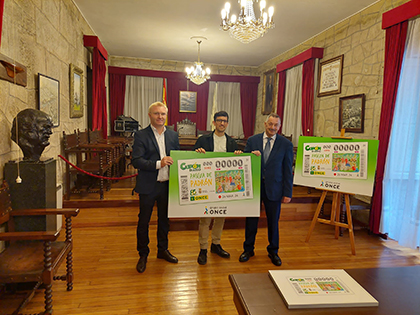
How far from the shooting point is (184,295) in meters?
2.45

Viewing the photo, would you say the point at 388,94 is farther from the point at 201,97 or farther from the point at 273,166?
the point at 201,97

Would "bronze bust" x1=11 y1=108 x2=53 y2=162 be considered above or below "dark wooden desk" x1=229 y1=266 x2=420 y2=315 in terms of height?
above

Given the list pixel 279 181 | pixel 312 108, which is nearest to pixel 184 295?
pixel 279 181

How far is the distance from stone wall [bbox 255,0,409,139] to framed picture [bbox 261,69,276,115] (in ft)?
7.89

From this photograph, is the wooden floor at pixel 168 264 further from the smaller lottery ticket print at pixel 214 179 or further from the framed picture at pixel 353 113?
the framed picture at pixel 353 113

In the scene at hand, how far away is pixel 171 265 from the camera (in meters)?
2.95

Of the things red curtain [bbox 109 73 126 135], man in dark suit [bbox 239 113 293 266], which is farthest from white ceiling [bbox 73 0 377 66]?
man in dark suit [bbox 239 113 293 266]

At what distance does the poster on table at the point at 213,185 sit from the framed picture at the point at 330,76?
131 inches

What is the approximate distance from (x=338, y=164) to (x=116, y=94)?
7631mm

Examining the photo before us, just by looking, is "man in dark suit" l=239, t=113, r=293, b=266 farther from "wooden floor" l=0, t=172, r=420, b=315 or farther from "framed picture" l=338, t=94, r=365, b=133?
"framed picture" l=338, t=94, r=365, b=133

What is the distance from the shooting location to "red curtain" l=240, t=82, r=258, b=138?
9719mm

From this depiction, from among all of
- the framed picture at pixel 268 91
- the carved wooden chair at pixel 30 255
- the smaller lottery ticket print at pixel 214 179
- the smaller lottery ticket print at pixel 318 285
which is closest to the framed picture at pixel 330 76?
the framed picture at pixel 268 91

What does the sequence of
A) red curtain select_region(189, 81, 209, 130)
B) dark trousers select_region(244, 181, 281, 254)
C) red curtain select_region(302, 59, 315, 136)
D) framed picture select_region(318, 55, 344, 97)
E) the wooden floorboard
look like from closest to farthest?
1. the wooden floorboard
2. dark trousers select_region(244, 181, 281, 254)
3. framed picture select_region(318, 55, 344, 97)
4. red curtain select_region(302, 59, 315, 136)
5. red curtain select_region(189, 81, 209, 130)

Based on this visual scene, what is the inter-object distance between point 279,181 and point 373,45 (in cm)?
309
